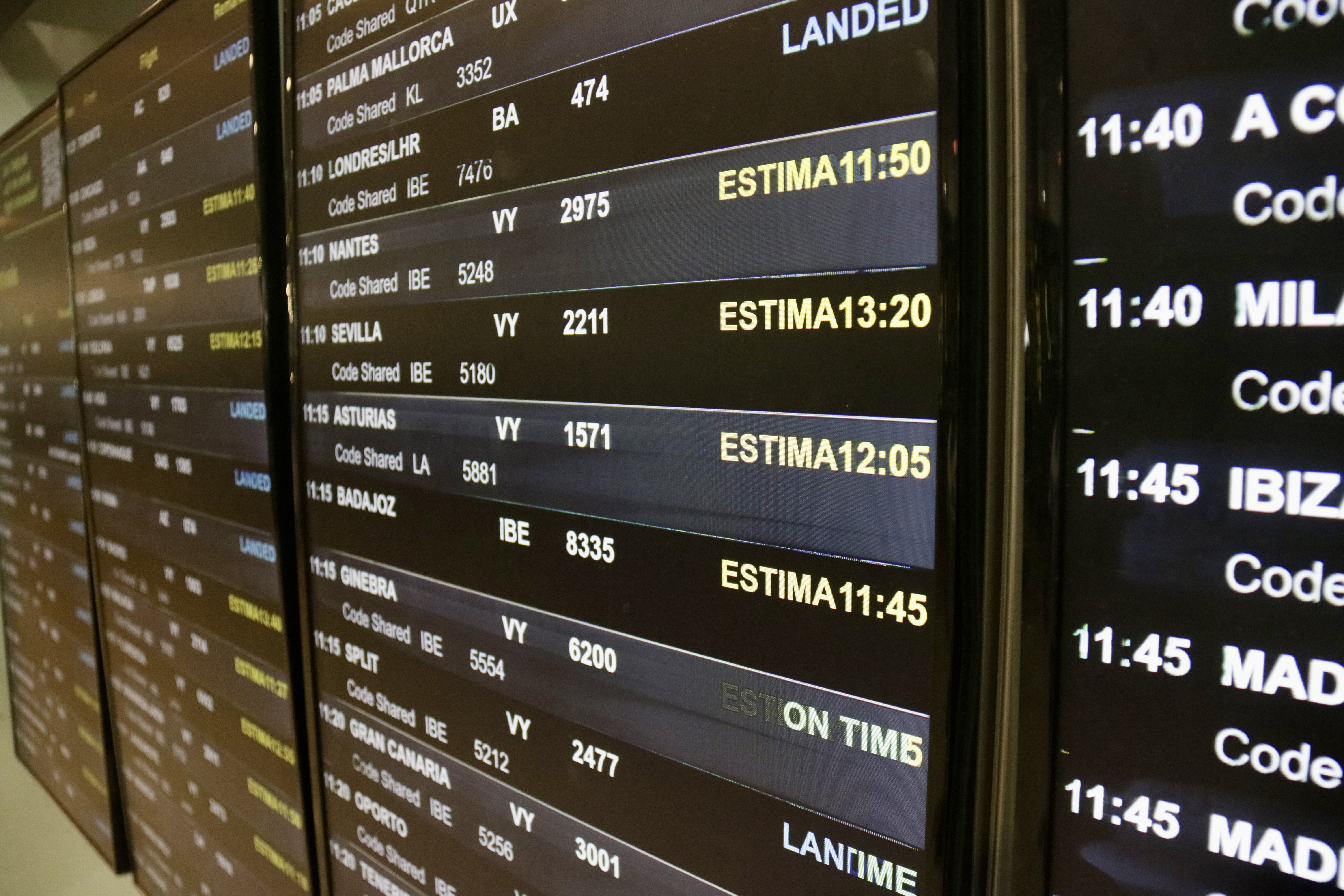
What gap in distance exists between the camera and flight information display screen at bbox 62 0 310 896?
3.99 ft

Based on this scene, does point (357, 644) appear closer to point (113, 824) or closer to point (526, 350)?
point (526, 350)

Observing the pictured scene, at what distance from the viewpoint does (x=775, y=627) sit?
62 centimetres

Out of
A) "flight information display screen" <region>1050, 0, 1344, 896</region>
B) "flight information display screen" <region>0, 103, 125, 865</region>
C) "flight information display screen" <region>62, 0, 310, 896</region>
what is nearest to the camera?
"flight information display screen" <region>1050, 0, 1344, 896</region>

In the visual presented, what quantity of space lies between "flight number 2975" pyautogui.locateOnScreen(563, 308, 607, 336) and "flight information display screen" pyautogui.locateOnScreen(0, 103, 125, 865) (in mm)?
1589

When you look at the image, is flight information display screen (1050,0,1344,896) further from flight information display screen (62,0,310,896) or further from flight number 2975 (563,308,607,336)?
flight information display screen (62,0,310,896)

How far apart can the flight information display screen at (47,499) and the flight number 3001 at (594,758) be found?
5.22 feet

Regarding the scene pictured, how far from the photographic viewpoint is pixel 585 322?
0.74 meters

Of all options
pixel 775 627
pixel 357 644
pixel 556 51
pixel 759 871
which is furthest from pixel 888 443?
pixel 357 644

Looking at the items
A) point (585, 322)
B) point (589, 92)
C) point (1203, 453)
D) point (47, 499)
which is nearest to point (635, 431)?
point (585, 322)

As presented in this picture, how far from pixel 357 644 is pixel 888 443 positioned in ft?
2.67

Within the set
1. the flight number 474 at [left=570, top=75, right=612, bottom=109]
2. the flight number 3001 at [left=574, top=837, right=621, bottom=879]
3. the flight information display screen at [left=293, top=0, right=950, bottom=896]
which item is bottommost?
the flight number 3001 at [left=574, top=837, right=621, bottom=879]

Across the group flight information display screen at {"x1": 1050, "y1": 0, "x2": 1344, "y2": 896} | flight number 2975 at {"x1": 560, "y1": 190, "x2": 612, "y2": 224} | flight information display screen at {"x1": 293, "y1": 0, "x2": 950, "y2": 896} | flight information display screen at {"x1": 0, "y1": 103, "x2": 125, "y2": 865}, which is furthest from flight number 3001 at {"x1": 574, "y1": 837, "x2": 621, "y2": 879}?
flight information display screen at {"x1": 0, "y1": 103, "x2": 125, "y2": 865}

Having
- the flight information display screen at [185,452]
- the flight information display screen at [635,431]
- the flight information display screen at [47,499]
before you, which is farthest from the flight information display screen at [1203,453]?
the flight information display screen at [47,499]

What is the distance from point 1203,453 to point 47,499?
8.27ft
